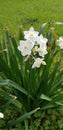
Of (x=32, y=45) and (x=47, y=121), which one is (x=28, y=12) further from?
(x=32, y=45)

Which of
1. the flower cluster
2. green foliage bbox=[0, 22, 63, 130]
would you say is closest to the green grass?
green foliage bbox=[0, 22, 63, 130]

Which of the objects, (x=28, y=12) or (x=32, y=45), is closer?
(x=32, y=45)

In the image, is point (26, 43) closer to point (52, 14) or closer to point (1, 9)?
point (52, 14)

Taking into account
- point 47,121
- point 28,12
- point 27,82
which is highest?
point 27,82

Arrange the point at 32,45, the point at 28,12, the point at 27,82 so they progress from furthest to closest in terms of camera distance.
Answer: the point at 28,12
the point at 27,82
the point at 32,45

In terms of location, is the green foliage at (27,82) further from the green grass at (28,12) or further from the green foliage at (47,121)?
the green grass at (28,12)

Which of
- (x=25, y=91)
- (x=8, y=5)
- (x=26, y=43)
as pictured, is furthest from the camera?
(x=8, y=5)

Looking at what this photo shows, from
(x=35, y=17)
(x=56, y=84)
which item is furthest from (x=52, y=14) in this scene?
(x=56, y=84)

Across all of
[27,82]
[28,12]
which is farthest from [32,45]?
[28,12]

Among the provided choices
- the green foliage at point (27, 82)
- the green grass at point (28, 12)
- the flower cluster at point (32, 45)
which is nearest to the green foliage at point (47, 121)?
the green foliage at point (27, 82)
